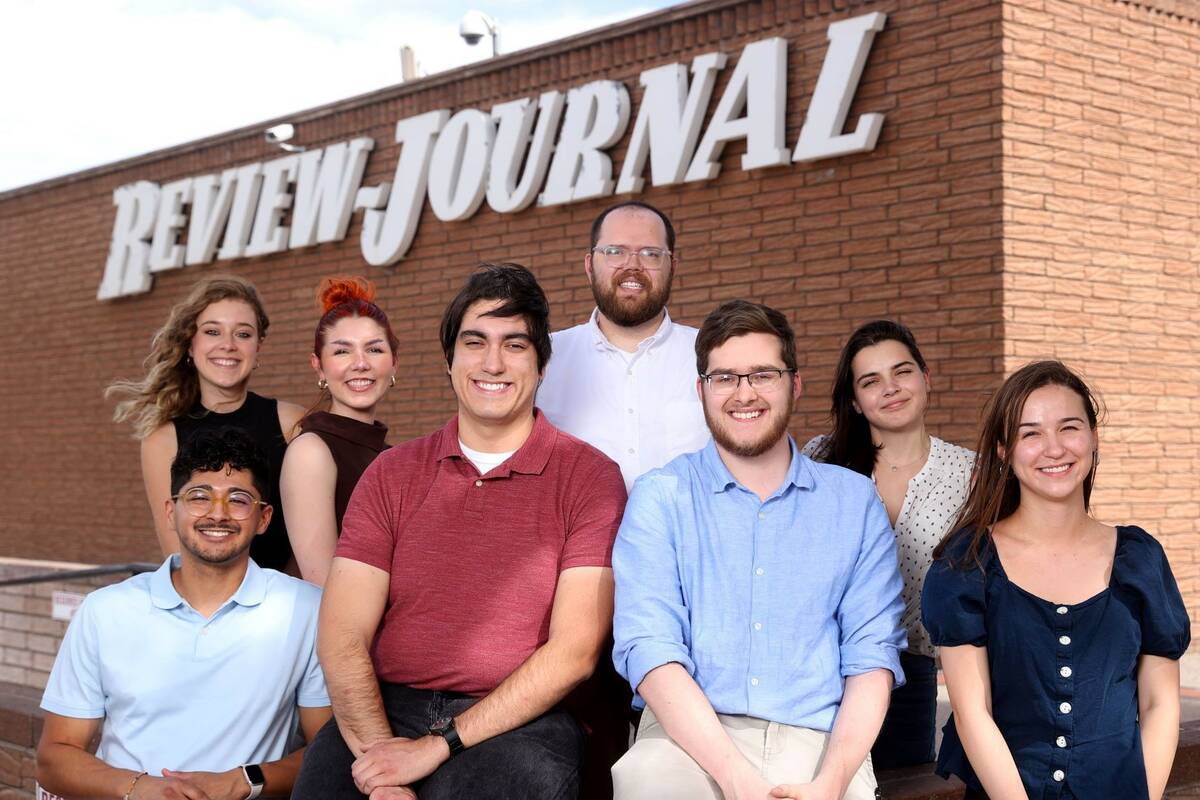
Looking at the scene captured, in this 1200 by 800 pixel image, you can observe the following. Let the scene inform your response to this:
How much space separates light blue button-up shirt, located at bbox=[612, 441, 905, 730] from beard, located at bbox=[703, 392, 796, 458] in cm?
7

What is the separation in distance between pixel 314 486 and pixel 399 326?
22.2 ft

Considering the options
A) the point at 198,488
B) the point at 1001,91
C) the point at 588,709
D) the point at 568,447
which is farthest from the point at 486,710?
the point at 1001,91

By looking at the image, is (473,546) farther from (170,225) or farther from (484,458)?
(170,225)

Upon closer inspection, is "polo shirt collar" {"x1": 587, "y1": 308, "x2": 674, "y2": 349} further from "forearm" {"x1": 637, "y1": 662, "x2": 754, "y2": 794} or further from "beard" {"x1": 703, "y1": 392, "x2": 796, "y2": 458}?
"forearm" {"x1": 637, "y1": 662, "x2": 754, "y2": 794}

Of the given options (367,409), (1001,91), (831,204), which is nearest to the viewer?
(367,409)

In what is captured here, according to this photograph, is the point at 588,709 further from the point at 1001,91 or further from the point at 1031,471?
the point at 1001,91

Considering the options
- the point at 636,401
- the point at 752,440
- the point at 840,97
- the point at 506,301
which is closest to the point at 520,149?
the point at 840,97

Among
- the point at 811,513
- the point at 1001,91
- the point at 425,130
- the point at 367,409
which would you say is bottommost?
the point at 811,513

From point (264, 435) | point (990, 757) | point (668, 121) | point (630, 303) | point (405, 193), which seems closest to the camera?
point (990, 757)

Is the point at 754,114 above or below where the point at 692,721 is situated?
above

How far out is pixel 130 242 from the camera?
12.8 m

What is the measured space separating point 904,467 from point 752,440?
3.02 feet

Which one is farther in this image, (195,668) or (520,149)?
(520,149)

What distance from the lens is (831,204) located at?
25.0 ft
